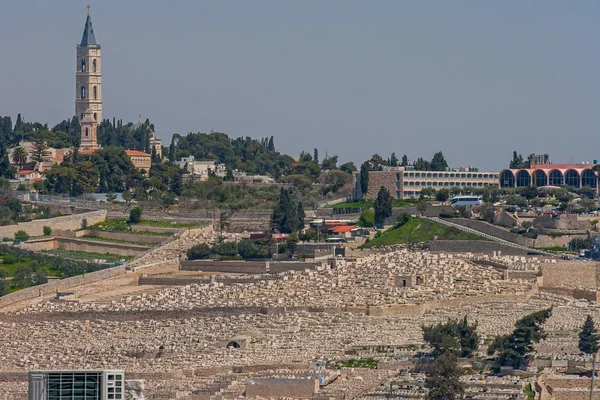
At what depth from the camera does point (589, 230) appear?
82500 millimetres

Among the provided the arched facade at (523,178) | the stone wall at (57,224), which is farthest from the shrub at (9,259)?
the arched facade at (523,178)

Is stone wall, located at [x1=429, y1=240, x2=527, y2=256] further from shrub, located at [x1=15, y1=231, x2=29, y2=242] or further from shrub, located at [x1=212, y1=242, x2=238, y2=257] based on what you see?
shrub, located at [x1=15, y1=231, x2=29, y2=242]

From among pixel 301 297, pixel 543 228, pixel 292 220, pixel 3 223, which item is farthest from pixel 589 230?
pixel 3 223

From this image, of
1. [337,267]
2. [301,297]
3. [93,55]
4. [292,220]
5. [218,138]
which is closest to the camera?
[301,297]

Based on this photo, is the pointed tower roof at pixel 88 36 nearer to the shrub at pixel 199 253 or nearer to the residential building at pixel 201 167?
the residential building at pixel 201 167

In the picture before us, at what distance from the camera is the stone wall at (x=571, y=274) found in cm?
7031

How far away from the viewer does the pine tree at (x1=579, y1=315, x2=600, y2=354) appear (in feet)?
173

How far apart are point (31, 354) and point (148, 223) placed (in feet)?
114

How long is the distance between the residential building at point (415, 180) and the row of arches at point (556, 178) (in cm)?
167

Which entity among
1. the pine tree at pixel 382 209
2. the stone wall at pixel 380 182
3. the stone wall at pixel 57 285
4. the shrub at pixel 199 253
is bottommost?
the stone wall at pixel 57 285

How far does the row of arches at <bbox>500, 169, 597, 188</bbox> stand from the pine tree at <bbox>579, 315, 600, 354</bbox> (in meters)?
47.8

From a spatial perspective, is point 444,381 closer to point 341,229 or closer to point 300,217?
point 341,229

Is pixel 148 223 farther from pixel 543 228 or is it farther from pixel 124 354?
pixel 124 354

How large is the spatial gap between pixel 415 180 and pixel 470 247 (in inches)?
823
